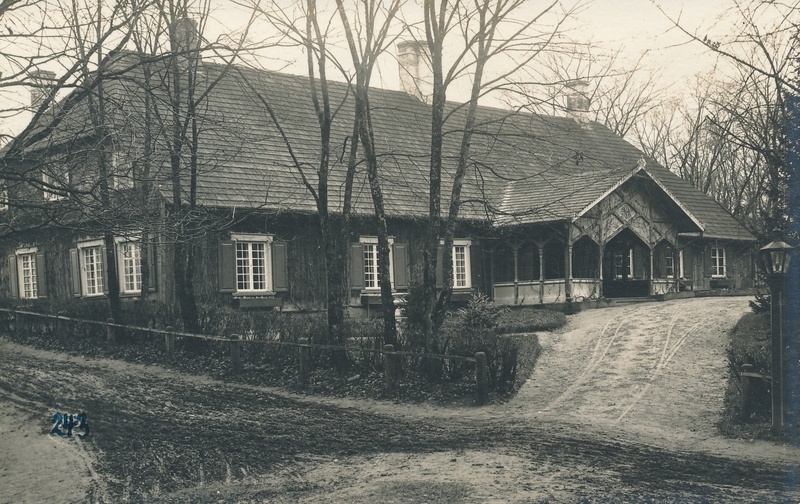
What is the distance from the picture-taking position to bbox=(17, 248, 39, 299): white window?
88.5 ft

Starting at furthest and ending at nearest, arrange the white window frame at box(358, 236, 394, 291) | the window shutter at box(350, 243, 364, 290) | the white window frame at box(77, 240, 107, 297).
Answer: the white window frame at box(358, 236, 394, 291) → the window shutter at box(350, 243, 364, 290) → the white window frame at box(77, 240, 107, 297)

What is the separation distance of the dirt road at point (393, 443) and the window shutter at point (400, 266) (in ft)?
29.5

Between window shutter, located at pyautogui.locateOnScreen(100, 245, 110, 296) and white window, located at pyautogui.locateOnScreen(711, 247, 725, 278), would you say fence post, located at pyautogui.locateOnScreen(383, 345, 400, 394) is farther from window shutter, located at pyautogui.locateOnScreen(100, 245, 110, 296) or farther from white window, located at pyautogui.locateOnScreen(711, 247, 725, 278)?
white window, located at pyautogui.locateOnScreen(711, 247, 725, 278)

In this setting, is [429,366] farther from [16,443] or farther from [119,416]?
[16,443]

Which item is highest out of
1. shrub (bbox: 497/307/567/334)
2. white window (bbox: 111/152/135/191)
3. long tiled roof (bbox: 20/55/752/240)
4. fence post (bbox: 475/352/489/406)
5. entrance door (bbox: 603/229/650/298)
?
long tiled roof (bbox: 20/55/752/240)

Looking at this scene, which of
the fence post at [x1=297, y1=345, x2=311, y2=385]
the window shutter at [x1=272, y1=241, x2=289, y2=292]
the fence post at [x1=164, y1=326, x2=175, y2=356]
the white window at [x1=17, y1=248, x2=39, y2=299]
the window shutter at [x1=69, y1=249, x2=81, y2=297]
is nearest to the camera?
the fence post at [x1=297, y1=345, x2=311, y2=385]

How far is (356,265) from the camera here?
23984 mm

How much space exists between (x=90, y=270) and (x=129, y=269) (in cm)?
193

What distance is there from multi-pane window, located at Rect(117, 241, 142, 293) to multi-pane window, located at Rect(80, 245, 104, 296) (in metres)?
1.29

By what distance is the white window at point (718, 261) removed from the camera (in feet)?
111

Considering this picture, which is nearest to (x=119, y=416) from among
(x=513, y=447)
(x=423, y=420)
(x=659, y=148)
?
(x=423, y=420)

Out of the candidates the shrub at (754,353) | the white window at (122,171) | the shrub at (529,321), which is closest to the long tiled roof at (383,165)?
the shrub at (529,321)

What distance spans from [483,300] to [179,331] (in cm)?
713

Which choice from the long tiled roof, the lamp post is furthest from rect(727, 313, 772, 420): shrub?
the long tiled roof
